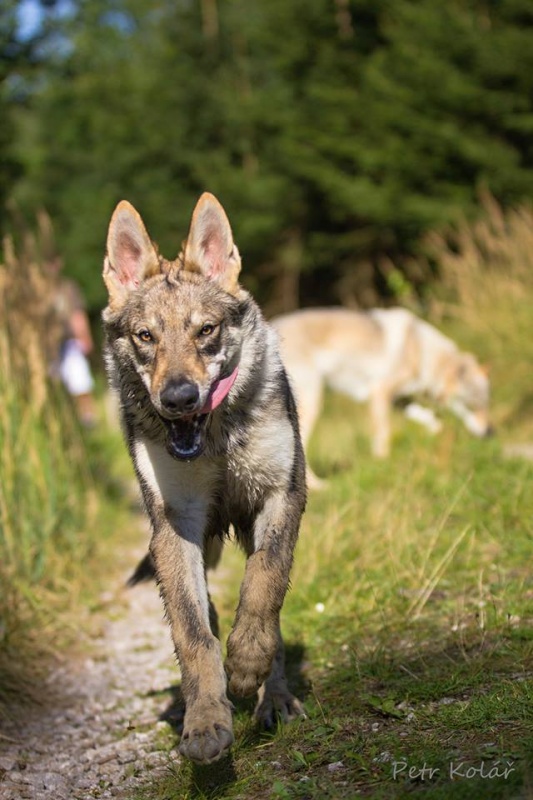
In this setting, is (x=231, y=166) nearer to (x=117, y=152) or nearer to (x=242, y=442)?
(x=117, y=152)

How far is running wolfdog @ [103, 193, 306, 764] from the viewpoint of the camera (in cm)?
340

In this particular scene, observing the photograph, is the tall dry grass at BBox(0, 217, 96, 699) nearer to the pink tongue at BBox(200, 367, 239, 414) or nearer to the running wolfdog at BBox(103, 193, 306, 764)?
the running wolfdog at BBox(103, 193, 306, 764)

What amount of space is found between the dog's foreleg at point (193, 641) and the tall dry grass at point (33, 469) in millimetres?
1674

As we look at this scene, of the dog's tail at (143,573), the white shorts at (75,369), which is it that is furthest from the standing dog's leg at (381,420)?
the dog's tail at (143,573)

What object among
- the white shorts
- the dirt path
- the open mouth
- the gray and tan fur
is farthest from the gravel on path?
the gray and tan fur

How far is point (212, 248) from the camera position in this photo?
4.04m

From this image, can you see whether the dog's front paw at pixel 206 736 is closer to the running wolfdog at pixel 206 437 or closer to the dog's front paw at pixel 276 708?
the running wolfdog at pixel 206 437

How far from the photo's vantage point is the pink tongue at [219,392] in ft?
11.7

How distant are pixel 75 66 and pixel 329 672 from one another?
13.1 meters

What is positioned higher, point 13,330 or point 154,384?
point 154,384

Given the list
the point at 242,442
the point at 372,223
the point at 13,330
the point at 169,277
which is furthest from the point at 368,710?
the point at 372,223

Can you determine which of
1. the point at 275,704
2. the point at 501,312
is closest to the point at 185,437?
the point at 275,704

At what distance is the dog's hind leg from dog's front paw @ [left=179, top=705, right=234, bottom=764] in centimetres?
75

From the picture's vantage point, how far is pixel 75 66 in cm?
1528
